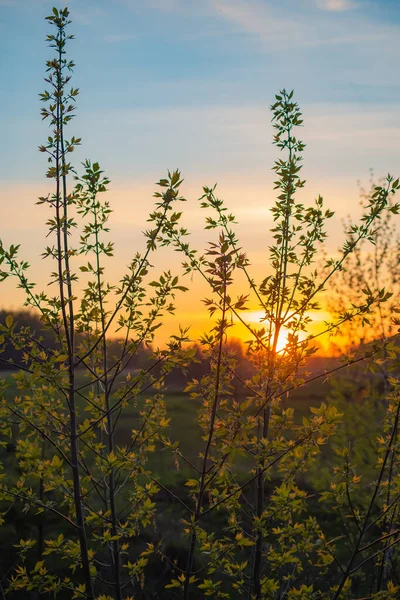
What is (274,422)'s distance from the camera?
582 centimetres

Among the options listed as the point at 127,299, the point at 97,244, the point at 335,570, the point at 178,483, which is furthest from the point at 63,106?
the point at 178,483

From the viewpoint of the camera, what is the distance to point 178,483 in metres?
16.5

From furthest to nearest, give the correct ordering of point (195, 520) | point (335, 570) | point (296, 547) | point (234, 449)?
point (335, 570) → point (296, 547) → point (195, 520) → point (234, 449)

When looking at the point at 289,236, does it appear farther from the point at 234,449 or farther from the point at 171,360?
the point at 234,449

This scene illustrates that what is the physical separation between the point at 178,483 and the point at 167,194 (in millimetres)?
12875

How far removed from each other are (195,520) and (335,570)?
10054 millimetres

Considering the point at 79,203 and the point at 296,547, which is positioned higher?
the point at 79,203

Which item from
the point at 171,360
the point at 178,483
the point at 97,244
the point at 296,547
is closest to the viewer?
the point at 171,360

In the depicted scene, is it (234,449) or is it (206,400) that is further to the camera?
(206,400)

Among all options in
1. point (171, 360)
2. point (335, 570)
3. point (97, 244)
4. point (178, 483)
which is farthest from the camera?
point (178, 483)

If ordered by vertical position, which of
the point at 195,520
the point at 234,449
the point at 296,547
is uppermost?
the point at 234,449

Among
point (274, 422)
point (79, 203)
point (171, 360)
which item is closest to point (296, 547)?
point (274, 422)

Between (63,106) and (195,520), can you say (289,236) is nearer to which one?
(63,106)

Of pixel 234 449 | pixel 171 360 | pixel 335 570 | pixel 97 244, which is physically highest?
pixel 97 244
